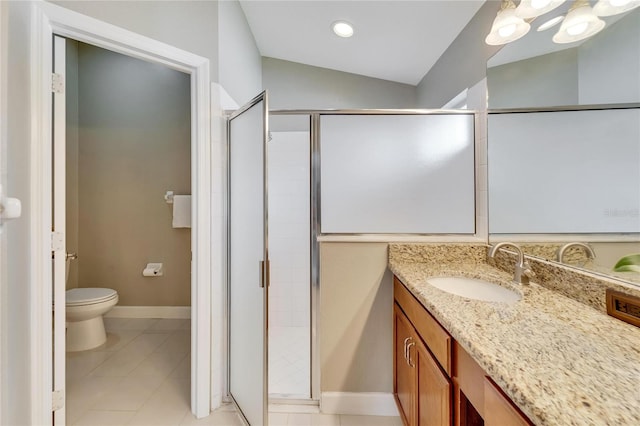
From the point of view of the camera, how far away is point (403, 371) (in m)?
1.43

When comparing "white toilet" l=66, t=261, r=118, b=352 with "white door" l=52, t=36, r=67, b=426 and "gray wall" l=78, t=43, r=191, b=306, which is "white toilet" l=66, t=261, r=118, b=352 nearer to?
"gray wall" l=78, t=43, r=191, b=306

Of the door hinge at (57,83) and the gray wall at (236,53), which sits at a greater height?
the gray wall at (236,53)

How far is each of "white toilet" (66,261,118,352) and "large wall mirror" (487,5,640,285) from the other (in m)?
2.99

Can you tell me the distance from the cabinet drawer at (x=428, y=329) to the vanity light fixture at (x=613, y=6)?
3.99 ft

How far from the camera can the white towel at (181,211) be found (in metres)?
2.62

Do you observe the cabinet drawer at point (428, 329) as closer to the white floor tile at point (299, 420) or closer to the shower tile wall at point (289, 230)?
the white floor tile at point (299, 420)

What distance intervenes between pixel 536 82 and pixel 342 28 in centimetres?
139

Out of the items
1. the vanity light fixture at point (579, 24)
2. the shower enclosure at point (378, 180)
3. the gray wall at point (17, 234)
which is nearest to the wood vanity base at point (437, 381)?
the shower enclosure at point (378, 180)

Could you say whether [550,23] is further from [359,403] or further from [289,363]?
[289,363]

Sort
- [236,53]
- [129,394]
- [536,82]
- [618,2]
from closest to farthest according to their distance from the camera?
[618,2], [536,82], [129,394], [236,53]

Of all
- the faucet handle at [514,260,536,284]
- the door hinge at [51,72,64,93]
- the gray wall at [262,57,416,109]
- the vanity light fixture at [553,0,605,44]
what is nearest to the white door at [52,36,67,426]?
the door hinge at [51,72,64,93]

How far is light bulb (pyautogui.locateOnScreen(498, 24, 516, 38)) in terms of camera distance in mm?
1317

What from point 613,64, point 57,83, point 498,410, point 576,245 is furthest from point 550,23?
point 57,83

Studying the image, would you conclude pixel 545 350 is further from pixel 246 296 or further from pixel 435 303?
pixel 246 296
